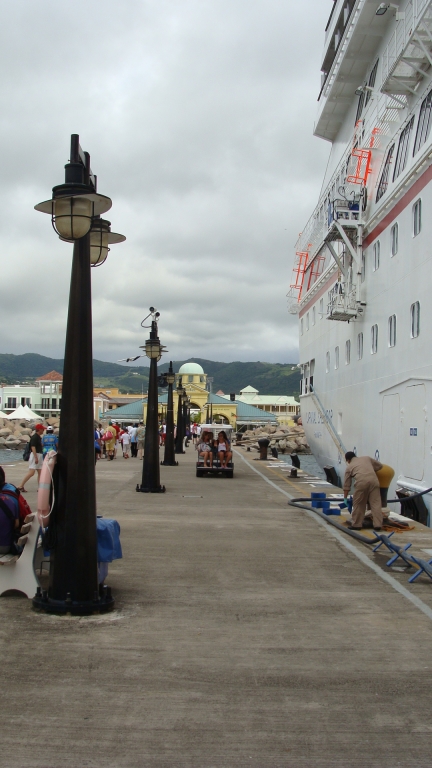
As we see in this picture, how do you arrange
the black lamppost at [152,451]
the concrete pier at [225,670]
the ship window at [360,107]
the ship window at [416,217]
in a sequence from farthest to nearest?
1. the ship window at [360,107]
2. the black lamppost at [152,451]
3. the ship window at [416,217]
4. the concrete pier at [225,670]

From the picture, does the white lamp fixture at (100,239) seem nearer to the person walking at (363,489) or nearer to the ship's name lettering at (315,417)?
the person walking at (363,489)

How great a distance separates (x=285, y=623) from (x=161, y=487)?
11.2 m

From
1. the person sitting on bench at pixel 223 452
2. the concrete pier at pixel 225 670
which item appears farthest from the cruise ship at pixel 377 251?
the concrete pier at pixel 225 670

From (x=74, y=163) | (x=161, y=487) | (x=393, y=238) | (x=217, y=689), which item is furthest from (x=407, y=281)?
(x=217, y=689)

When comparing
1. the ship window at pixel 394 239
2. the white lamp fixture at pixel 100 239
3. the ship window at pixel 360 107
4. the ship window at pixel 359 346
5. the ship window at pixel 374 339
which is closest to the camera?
the white lamp fixture at pixel 100 239

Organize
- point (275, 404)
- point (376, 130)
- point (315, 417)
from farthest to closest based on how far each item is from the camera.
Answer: point (275, 404) < point (315, 417) < point (376, 130)

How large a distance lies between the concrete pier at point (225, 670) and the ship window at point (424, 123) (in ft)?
Result: 34.6

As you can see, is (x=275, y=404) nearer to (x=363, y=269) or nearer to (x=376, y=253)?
(x=363, y=269)

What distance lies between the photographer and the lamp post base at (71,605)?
5914mm

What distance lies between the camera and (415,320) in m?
15.2

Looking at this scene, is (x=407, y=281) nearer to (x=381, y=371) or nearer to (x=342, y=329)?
(x=381, y=371)

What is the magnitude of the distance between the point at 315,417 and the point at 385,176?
512 inches

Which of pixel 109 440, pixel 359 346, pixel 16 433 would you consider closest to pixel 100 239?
pixel 359 346

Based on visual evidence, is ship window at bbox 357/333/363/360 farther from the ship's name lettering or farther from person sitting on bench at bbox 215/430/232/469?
the ship's name lettering
